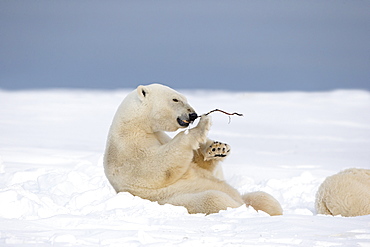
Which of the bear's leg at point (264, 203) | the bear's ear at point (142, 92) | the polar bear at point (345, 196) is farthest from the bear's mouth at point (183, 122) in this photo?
the polar bear at point (345, 196)

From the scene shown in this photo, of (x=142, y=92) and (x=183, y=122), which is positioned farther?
(x=142, y=92)

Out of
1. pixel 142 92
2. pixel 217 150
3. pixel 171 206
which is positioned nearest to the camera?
pixel 171 206

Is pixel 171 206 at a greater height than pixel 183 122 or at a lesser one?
lesser

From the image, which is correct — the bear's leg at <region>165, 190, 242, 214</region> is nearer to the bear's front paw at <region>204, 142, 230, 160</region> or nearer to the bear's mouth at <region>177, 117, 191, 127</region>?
the bear's front paw at <region>204, 142, 230, 160</region>

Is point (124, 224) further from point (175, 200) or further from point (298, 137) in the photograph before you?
point (298, 137)

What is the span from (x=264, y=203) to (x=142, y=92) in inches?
68.8

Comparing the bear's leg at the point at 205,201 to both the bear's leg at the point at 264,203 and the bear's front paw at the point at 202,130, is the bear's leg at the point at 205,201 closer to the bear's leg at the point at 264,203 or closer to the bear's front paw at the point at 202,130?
the bear's leg at the point at 264,203

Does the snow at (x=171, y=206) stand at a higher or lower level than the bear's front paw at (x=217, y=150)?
lower

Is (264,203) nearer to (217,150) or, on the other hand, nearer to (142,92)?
(217,150)

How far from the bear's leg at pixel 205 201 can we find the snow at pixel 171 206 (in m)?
0.14

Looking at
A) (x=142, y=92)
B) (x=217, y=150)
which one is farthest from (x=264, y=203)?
(x=142, y=92)

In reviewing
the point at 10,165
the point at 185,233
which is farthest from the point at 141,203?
the point at 10,165

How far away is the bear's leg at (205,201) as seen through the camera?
19.3 ft

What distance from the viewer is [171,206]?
5.90 metres
